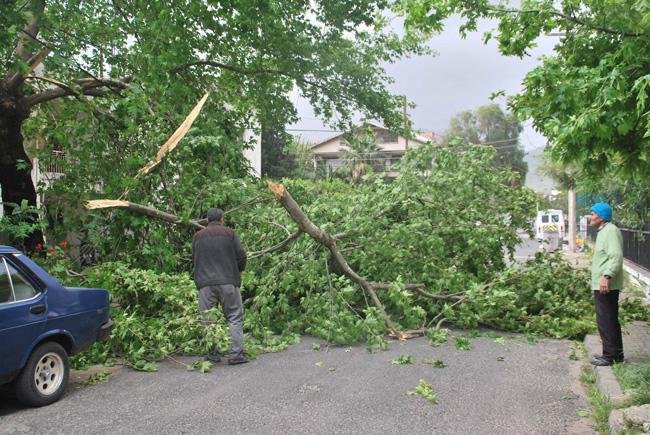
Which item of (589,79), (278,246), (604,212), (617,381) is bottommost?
(617,381)

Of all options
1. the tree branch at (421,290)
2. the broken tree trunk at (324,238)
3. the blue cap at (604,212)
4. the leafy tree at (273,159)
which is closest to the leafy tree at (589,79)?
the blue cap at (604,212)

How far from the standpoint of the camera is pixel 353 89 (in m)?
13.4

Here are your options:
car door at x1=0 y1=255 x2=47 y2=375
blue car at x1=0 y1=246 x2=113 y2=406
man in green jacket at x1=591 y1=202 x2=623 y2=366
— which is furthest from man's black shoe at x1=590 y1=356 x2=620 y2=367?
car door at x1=0 y1=255 x2=47 y2=375

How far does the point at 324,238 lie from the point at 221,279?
201 centimetres

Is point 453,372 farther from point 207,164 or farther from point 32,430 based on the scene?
point 207,164

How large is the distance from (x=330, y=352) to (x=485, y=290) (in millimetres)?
2680

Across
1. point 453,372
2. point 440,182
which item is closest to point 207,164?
point 440,182

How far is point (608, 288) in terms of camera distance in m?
6.17

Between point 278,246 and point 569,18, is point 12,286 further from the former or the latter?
point 569,18

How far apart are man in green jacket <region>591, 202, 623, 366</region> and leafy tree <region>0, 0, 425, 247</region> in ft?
15.7

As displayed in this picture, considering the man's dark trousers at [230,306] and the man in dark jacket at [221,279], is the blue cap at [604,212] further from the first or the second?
the man's dark trousers at [230,306]

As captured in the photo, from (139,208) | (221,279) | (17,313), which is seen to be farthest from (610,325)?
(139,208)

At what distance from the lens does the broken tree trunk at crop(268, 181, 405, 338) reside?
24.9 ft

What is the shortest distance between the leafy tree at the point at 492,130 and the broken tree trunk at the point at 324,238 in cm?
6628
